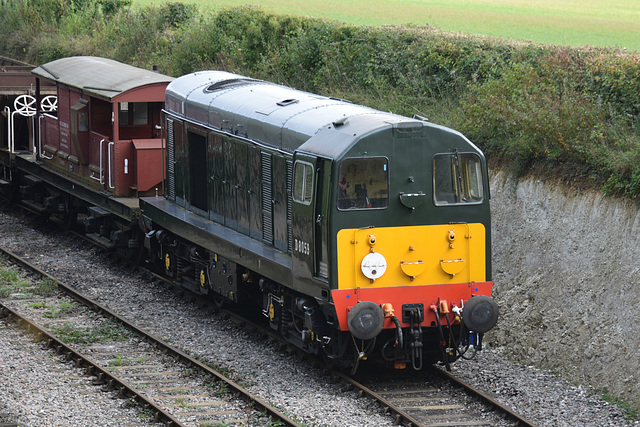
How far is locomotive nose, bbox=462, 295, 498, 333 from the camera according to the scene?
1045 cm

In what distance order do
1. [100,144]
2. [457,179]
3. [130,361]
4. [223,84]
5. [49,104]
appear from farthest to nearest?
[49,104] < [100,144] < [223,84] < [130,361] < [457,179]

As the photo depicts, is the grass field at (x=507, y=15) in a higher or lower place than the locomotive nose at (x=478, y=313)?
higher

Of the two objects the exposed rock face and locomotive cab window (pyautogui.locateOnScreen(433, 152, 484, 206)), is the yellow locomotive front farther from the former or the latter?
the exposed rock face

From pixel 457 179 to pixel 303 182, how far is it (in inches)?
69.5

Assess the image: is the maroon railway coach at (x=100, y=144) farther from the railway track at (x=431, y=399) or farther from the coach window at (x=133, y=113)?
the railway track at (x=431, y=399)

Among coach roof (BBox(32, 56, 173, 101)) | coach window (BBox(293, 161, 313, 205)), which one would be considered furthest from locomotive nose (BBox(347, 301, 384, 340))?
coach roof (BBox(32, 56, 173, 101))

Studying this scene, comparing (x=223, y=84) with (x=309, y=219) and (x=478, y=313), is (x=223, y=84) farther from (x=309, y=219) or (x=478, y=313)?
(x=478, y=313)

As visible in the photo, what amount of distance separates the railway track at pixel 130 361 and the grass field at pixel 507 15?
Result: 38.5 ft

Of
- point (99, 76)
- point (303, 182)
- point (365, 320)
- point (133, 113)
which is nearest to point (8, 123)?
point (99, 76)

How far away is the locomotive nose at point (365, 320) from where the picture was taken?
10.1 meters

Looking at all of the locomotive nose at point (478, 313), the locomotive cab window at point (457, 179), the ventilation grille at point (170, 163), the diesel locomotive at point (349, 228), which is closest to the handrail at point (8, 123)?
the ventilation grille at point (170, 163)

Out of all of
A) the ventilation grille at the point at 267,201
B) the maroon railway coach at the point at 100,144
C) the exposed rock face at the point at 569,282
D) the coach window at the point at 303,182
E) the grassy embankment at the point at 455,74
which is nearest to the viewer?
the coach window at the point at 303,182

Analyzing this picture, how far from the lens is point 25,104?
799 inches

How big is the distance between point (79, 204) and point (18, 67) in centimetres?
636
